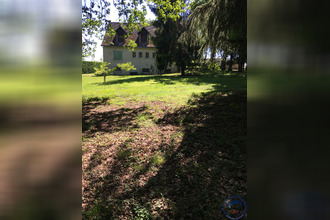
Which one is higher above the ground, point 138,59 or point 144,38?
point 144,38

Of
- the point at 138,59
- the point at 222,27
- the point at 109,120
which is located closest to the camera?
the point at 222,27

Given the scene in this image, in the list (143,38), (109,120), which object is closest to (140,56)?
(143,38)

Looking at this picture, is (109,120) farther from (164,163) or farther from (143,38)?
(143,38)

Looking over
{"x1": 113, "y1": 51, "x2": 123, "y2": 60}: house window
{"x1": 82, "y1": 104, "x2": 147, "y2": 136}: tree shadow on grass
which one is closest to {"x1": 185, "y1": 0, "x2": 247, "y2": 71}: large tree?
{"x1": 82, "y1": 104, "x2": 147, "y2": 136}: tree shadow on grass

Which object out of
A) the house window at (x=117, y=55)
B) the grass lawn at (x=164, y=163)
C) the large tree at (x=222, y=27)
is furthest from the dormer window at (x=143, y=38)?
the grass lawn at (x=164, y=163)

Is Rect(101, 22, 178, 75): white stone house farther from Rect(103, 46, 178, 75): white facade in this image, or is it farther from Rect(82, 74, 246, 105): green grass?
Rect(82, 74, 246, 105): green grass

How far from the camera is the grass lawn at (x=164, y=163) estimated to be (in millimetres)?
3191

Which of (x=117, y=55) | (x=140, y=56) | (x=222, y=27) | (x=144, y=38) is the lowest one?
(x=222, y=27)

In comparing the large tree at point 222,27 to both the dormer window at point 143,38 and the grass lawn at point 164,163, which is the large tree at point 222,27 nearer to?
the grass lawn at point 164,163

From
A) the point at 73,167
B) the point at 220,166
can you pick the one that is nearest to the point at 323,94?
the point at 73,167

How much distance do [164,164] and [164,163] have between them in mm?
44

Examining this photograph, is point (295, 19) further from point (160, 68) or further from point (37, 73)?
point (160, 68)

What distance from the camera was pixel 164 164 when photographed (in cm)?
440

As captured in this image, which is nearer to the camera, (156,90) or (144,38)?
(156,90)
